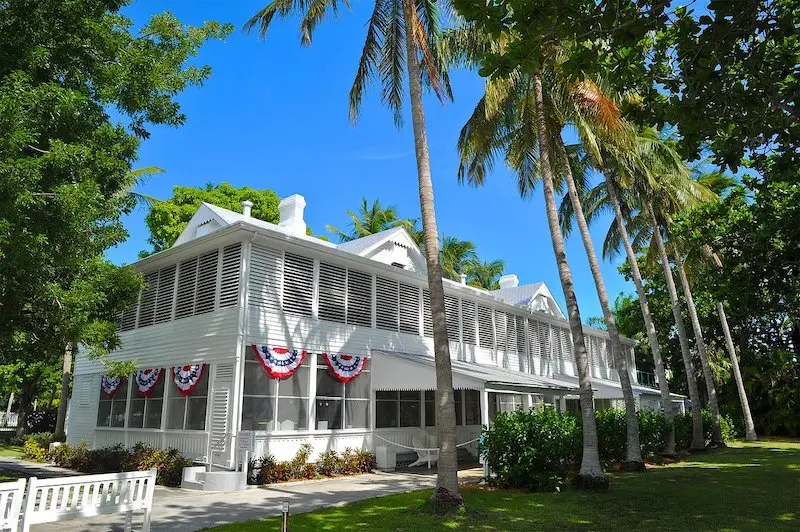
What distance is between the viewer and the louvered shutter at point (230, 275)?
14.0 meters

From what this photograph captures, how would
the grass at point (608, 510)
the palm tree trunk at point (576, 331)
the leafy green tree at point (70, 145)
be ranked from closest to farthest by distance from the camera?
the grass at point (608, 510)
the leafy green tree at point (70, 145)
the palm tree trunk at point (576, 331)

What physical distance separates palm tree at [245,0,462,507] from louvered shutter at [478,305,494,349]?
9.64 metres

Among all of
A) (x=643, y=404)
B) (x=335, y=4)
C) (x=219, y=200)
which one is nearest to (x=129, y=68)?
(x=335, y=4)

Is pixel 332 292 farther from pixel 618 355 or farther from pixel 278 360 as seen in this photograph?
pixel 618 355

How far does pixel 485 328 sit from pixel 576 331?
27.7ft

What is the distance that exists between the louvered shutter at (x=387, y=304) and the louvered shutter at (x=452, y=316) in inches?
97.5

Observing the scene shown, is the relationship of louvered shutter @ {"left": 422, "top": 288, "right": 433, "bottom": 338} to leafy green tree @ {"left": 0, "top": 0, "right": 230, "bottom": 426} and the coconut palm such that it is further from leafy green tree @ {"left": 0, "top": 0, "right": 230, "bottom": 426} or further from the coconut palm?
leafy green tree @ {"left": 0, "top": 0, "right": 230, "bottom": 426}

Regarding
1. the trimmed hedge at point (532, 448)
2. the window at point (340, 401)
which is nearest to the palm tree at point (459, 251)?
the window at point (340, 401)

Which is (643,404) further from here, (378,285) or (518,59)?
(518,59)

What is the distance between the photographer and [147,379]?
51.1 ft

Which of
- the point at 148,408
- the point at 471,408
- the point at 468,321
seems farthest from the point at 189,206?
the point at 471,408

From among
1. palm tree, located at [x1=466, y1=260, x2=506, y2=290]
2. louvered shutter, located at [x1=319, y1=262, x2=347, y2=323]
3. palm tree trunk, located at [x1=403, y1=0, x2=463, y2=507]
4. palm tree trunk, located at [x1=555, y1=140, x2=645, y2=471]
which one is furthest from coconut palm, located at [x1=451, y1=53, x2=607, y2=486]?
palm tree, located at [x1=466, y1=260, x2=506, y2=290]

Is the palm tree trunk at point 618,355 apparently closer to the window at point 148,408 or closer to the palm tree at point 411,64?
the palm tree at point 411,64

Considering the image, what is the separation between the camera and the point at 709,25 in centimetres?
609
